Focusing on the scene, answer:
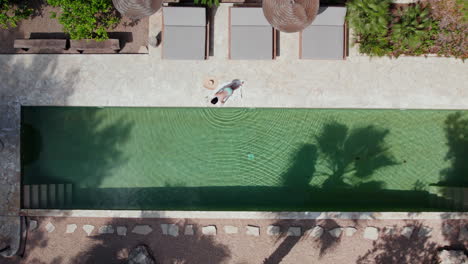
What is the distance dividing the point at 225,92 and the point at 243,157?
1.99m

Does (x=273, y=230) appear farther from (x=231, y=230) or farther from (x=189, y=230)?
(x=189, y=230)

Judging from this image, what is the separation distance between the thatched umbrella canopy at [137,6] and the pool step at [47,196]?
545 cm

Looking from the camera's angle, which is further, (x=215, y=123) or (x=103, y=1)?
(x=215, y=123)

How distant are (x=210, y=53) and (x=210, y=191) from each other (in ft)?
13.4

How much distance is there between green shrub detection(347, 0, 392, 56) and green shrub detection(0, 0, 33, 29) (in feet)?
30.0

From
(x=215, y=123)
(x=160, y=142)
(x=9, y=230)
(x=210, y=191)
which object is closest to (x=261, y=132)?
(x=215, y=123)

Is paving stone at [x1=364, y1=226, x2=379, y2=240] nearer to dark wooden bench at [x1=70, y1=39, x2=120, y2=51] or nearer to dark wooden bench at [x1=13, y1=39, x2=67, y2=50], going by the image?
dark wooden bench at [x1=70, y1=39, x2=120, y2=51]

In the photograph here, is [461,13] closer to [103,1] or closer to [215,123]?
[215,123]

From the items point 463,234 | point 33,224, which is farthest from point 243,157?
point 463,234

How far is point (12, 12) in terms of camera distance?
991 cm

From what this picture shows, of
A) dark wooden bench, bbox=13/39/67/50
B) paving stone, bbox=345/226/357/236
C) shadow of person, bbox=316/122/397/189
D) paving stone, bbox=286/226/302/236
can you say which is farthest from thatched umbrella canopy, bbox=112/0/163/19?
paving stone, bbox=345/226/357/236

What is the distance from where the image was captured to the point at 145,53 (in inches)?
386

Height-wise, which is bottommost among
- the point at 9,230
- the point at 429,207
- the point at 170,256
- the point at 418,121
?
the point at 170,256

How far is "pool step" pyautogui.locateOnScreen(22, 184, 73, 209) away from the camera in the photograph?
9672 millimetres
